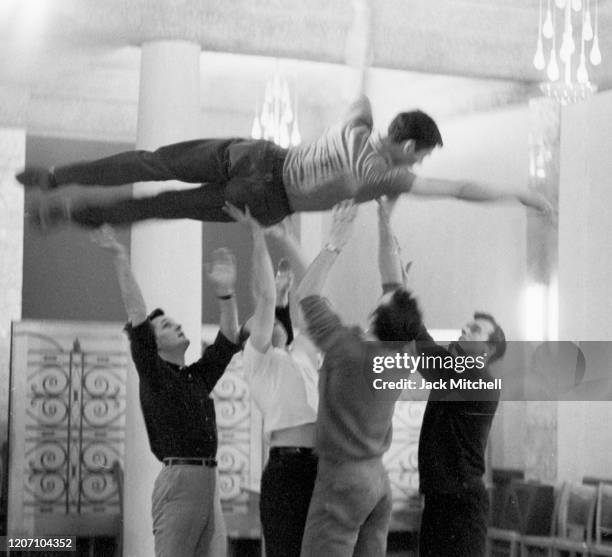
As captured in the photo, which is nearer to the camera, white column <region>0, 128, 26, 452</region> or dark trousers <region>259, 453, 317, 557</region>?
white column <region>0, 128, 26, 452</region>

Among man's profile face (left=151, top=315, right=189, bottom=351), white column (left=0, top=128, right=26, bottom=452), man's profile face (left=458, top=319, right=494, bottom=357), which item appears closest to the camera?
white column (left=0, top=128, right=26, bottom=452)

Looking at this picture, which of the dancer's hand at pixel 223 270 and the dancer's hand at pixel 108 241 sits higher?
the dancer's hand at pixel 108 241

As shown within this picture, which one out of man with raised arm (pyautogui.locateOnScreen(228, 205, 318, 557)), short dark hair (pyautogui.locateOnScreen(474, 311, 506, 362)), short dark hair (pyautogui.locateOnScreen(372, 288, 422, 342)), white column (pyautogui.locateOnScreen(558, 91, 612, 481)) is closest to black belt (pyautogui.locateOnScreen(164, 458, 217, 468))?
man with raised arm (pyautogui.locateOnScreen(228, 205, 318, 557))

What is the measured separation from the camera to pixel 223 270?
3.07 m

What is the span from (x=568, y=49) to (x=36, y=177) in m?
1.40

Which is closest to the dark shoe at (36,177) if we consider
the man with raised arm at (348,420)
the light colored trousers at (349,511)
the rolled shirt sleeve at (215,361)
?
the rolled shirt sleeve at (215,361)

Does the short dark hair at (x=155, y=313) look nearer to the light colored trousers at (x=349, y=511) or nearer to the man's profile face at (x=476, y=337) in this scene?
the light colored trousers at (x=349, y=511)

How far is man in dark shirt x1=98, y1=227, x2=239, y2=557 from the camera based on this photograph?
120 inches

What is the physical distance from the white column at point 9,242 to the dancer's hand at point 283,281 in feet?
2.02

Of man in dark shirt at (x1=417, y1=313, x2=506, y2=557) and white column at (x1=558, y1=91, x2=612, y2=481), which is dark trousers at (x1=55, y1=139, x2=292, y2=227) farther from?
white column at (x1=558, y1=91, x2=612, y2=481)

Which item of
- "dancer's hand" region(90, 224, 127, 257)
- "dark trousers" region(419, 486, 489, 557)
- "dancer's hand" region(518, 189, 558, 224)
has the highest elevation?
"dancer's hand" region(518, 189, 558, 224)

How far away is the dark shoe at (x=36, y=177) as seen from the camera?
300 centimetres

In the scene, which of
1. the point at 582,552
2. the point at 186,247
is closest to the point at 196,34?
the point at 186,247

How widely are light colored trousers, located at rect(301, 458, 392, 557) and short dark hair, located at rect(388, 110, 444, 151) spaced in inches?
31.4
